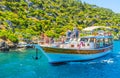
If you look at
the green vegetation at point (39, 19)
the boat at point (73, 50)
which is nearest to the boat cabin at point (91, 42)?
the boat at point (73, 50)

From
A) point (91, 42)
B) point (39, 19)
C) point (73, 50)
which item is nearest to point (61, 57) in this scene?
point (73, 50)

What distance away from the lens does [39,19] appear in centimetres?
11369

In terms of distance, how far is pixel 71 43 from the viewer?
43875mm

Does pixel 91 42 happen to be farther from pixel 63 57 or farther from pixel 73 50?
pixel 63 57

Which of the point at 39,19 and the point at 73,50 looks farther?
the point at 39,19

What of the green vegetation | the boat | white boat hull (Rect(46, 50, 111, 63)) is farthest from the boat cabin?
the green vegetation

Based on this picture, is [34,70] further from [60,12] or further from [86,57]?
[60,12]

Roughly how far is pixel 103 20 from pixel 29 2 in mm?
55651

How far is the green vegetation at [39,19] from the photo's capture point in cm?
8503

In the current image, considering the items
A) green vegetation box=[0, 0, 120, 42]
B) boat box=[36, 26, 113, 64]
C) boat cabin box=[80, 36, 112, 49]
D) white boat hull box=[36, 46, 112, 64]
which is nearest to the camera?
boat box=[36, 26, 113, 64]

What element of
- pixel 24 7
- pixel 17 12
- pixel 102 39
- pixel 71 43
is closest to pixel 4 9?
pixel 17 12

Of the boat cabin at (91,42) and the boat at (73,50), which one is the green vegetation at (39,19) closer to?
the boat cabin at (91,42)

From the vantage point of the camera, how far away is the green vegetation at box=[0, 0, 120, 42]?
8503 centimetres

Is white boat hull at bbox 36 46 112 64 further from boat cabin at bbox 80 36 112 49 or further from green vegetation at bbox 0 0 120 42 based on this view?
green vegetation at bbox 0 0 120 42
